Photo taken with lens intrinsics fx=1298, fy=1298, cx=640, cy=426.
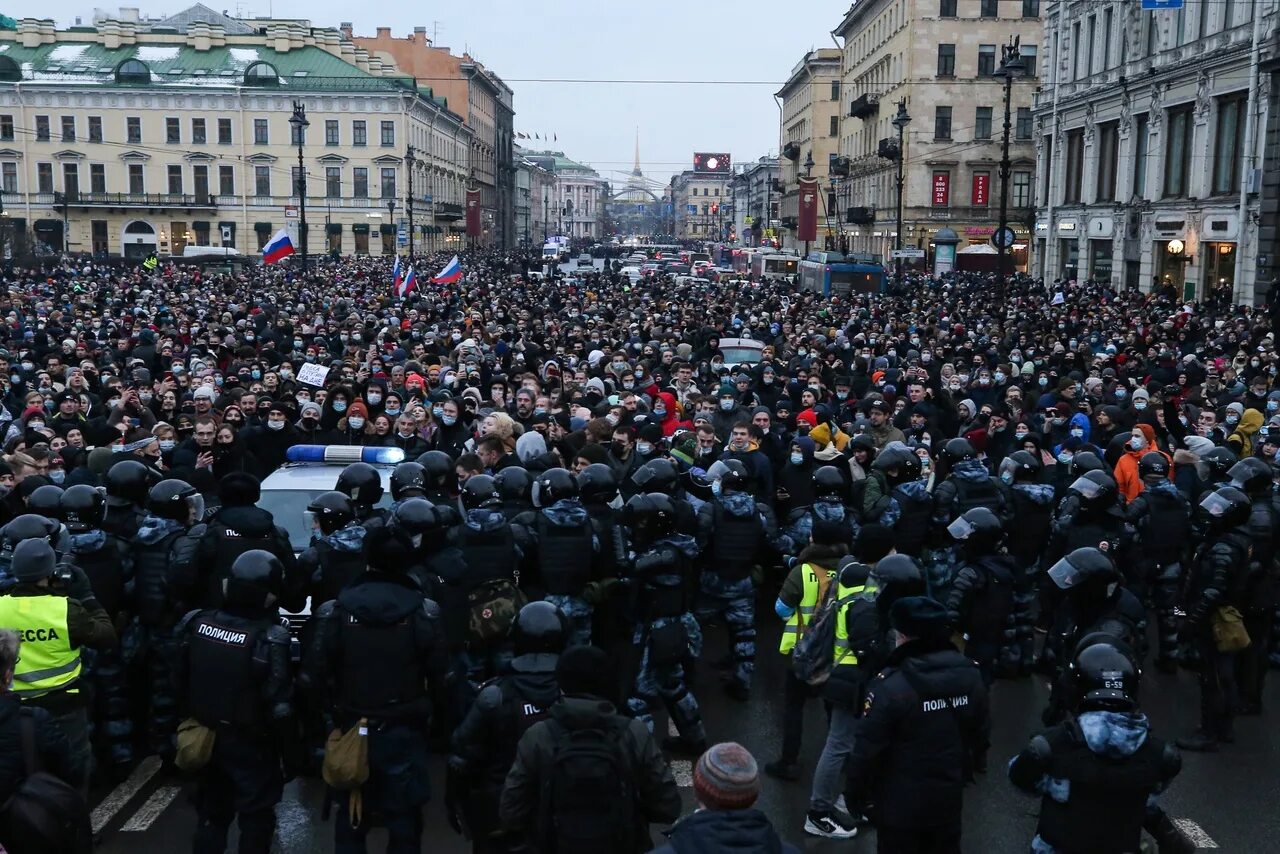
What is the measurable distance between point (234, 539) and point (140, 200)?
78.2 metres

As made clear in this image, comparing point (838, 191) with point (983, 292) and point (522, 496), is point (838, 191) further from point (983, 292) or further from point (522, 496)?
point (522, 496)

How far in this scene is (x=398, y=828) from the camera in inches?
219

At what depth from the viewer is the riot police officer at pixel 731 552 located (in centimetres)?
801

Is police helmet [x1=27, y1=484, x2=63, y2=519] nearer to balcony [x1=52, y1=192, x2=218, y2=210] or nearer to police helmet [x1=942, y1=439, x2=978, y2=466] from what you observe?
police helmet [x1=942, y1=439, x2=978, y2=466]

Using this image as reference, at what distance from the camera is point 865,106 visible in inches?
2990

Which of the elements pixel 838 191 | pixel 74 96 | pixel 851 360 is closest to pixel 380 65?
pixel 74 96

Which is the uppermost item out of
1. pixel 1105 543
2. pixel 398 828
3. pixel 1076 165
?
pixel 1076 165

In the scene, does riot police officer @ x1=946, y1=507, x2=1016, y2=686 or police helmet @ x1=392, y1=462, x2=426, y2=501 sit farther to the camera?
police helmet @ x1=392, y1=462, x2=426, y2=501

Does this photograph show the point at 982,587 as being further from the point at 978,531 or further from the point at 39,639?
the point at 39,639

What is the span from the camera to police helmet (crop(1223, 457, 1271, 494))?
805 centimetres

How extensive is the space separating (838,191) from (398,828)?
8863 cm

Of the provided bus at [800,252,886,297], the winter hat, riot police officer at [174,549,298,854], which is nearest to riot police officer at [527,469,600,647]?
riot police officer at [174,549,298,854]

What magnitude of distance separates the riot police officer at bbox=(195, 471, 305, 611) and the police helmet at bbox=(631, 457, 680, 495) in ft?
7.03

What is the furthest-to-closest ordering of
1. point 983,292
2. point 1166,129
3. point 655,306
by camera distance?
point 1166,129, point 983,292, point 655,306
